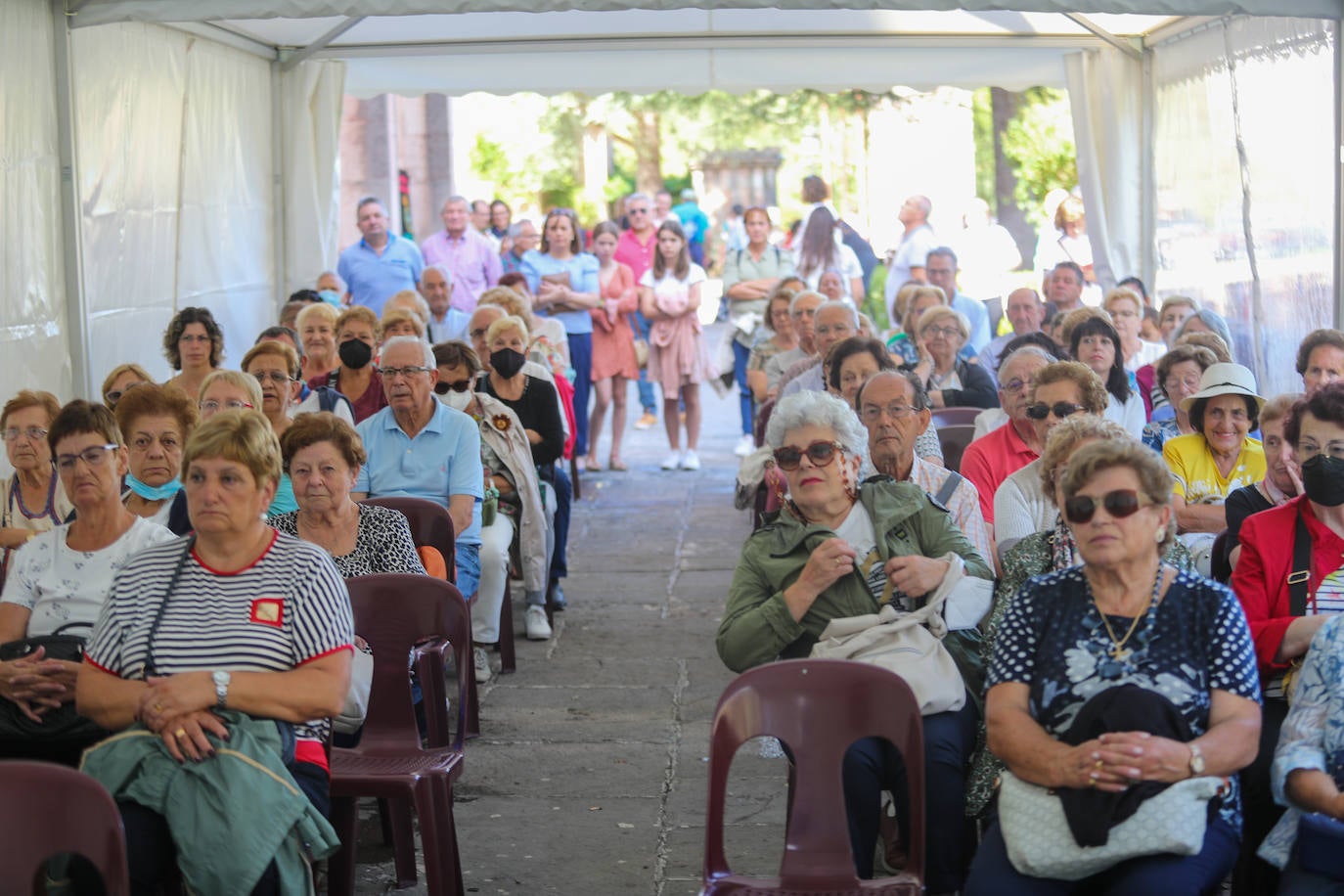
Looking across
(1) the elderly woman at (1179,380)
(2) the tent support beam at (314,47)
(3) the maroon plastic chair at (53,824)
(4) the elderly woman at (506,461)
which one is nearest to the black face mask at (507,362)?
(4) the elderly woman at (506,461)

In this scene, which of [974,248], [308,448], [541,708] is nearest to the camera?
[308,448]

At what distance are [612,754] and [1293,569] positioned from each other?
2404 millimetres

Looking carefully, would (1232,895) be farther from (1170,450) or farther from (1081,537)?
(1170,450)

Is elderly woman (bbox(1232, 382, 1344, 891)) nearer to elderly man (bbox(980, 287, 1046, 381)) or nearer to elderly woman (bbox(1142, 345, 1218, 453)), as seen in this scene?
elderly woman (bbox(1142, 345, 1218, 453))

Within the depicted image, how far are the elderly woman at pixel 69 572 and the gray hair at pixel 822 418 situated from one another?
1.61 m

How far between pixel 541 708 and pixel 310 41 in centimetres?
585

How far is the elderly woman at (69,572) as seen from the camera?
11.6 ft

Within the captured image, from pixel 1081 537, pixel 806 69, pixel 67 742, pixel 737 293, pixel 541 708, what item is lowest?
pixel 541 708

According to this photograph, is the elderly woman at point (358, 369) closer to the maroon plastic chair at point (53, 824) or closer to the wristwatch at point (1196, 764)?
the maroon plastic chair at point (53, 824)

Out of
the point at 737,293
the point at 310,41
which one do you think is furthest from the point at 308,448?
the point at 737,293

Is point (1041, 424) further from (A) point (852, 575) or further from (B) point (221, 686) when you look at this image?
(B) point (221, 686)

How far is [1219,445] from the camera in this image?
16.4 ft

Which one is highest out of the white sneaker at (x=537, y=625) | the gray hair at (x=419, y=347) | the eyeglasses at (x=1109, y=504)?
the gray hair at (x=419, y=347)

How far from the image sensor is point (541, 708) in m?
5.66
